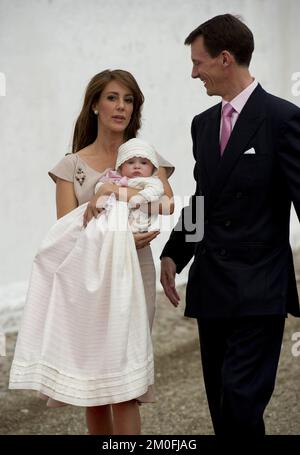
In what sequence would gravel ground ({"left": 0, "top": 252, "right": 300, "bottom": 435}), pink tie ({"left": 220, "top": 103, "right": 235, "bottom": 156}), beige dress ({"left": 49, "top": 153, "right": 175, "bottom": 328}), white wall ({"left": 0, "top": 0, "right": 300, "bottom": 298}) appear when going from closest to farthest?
pink tie ({"left": 220, "top": 103, "right": 235, "bottom": 156}), beige dress ({"left": 49, "top": 153, "right": 175, "bottom": 328}), gravel ground ({"left": 0, "top": 252, "right": 300, "bottom": 435}), white wall ({"left": 0, "top": 0, "right": 300, "bottom": 298})

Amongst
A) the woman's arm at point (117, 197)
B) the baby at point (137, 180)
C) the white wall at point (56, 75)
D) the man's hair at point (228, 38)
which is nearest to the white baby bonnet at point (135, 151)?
the baby at point (137, 180)

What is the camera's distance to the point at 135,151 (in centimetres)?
386

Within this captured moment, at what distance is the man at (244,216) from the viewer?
362 cm

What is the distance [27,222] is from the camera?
268 inches

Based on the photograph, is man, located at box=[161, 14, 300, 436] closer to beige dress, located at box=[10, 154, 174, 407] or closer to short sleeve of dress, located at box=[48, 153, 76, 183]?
beige dress, located at box=[10, 154, 174, 407]

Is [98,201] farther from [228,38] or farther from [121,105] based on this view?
[228,38]

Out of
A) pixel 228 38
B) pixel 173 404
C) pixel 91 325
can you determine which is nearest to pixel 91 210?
pixel 91 325

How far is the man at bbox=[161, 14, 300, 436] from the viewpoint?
3619 millimetres

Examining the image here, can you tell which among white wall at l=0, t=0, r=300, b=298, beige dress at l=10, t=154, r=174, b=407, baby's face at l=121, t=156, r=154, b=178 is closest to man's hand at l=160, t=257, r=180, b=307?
beige dress at l=10, t=154, r=174, b=407

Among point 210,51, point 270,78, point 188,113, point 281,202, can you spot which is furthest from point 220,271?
point 270,78

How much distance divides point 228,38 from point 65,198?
934 mm

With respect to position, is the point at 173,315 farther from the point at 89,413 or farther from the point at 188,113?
the point at 89,413

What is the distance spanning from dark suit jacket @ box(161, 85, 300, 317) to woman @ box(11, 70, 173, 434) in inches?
12.0

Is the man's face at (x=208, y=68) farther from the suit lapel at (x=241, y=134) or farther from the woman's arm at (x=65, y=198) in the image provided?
the woman's arm at (x=65, y=198)
